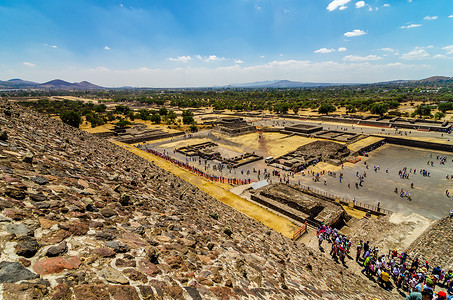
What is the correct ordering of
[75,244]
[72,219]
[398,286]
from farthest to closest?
[398,286], [72,219], [75,244]

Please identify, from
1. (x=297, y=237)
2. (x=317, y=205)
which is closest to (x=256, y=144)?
(x=317, y=205)

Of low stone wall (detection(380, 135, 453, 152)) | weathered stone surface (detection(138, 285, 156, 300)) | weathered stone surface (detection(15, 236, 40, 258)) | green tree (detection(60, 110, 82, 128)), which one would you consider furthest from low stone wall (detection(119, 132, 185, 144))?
low stone wall (detection(380, 135, 453, 152))

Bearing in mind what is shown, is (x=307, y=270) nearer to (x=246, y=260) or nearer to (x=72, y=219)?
(x=246, y=260)

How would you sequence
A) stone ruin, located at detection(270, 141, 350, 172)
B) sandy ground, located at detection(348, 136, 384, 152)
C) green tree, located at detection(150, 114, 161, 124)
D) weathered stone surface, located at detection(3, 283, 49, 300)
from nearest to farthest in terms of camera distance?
weathered stone surface, located at detection(3, 283, 49, 300)
stone ruin, located at detection(270, 141, 350, 172)
sandy ground, located at detection(348, 136, 384, 152)
green tree, located at detection(150, 114, 161, 124)

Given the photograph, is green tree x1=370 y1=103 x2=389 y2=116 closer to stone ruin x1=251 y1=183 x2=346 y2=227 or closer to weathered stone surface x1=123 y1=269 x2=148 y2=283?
stone ruin x1=251 y1=183 x2=346 y2=227

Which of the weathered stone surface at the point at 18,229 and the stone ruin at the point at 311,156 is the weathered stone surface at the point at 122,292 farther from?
the stone ruin at the point at 311,156

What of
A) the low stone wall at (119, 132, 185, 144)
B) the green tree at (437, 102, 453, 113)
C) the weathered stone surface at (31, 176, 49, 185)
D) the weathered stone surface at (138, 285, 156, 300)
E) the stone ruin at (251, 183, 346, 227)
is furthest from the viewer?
the green tree at (437, 102, 453, 113)
